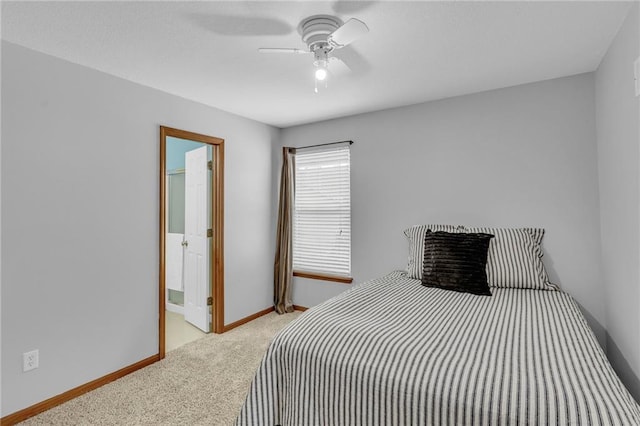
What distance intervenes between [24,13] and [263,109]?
1.97 m

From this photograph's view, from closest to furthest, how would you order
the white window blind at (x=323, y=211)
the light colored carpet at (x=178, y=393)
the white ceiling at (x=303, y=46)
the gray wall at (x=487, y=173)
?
1. the white ceiling at (x=303, y=46)
2. the light colored carpet at (x=178, y=393)
3. the gray wall at (x=487, y=173)
4. the white window blind at (x=323, y=211)

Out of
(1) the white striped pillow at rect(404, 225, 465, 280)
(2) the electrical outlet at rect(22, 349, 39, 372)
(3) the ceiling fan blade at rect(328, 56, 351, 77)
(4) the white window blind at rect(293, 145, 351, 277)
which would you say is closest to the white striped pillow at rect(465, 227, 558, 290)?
(1) the white striped pillow at rect(404, 225, 465, 280)

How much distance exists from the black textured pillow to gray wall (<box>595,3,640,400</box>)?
744 mm

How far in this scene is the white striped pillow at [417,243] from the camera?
2.82 metres

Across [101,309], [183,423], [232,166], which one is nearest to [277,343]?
[183,423]

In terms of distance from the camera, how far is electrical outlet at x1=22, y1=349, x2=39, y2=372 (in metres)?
2.09

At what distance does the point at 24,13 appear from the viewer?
1729mm

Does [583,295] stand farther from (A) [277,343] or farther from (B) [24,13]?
(B) [24,13]

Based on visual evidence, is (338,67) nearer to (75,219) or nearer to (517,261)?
(517,261)

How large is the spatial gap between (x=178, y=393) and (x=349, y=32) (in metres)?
2.60

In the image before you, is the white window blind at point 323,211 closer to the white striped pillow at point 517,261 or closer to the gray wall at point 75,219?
the gray wall at point 75,219

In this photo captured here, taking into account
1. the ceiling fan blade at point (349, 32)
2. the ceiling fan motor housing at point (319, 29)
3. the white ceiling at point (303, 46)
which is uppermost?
the white ceiling at point (303, 46)

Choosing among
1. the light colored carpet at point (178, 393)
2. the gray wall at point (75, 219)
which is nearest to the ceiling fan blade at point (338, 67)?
the gray wall at point (75, 219)

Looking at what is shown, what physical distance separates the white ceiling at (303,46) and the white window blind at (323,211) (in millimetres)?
1061
